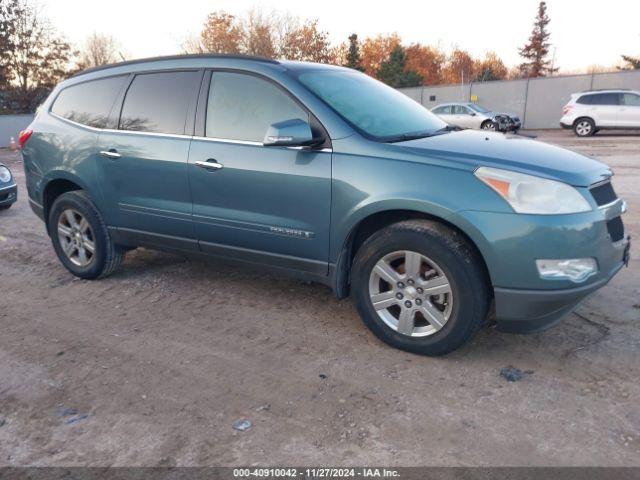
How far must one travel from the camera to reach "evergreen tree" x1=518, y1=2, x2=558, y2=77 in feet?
201

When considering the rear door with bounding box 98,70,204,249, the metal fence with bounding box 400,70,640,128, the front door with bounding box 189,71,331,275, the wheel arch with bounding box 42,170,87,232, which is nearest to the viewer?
the front door with bounding box 189,71,331,275

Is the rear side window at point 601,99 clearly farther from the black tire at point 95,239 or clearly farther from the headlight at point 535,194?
the black tire at point 95,239

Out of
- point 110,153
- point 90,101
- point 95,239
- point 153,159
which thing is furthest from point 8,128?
point 153,159

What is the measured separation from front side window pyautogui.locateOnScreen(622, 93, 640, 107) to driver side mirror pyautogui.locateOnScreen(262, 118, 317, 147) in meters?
19.6

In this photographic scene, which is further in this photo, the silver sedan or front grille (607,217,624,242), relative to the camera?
the silver sedan

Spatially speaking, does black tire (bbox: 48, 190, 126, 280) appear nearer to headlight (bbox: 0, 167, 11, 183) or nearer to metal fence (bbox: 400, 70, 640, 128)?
headlight (bbox: 0, 167, 11, 183)

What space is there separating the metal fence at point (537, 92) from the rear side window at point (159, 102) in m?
26.7

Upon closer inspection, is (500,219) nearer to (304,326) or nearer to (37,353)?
(304,326)

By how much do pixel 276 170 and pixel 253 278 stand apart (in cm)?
151

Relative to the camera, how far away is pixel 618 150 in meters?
14.5

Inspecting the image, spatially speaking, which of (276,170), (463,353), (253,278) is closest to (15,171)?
(253,278)

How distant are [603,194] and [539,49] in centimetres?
6605

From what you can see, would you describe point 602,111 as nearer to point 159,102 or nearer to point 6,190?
point 6,190

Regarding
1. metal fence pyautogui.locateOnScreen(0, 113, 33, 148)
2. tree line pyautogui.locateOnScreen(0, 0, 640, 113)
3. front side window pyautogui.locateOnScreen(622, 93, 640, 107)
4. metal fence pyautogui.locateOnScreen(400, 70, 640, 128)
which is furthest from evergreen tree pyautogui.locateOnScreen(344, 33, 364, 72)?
front side window pyautogui.locateOnScreen(622, 93, 640, 107)
